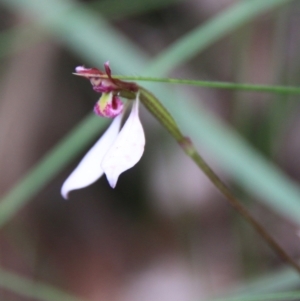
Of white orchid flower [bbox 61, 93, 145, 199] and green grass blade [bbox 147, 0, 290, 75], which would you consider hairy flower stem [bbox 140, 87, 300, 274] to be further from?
green grass blade [bbox 147, 0, 290, 75]

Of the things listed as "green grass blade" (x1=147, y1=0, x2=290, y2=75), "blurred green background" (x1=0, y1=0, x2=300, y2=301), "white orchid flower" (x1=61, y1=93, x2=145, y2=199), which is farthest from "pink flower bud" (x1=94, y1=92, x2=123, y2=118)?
"blurred green background" (x1=0, y1=0, x2=300, y2=301)

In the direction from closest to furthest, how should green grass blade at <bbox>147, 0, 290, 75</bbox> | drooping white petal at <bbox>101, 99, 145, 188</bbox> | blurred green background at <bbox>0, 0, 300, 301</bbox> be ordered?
drooping white petal at <bbox>101, 99, 145, 188</bbox>
green grass blade at <bbox>147, 0, 290, 75</bbox>
blurred green background at <bbox>0, 0, 300, 301</bbox>

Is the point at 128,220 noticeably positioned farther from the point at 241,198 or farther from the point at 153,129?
the point at 241,198

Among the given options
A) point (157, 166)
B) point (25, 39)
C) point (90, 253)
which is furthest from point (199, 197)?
point (25, 39)

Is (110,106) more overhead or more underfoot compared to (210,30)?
more underfoot

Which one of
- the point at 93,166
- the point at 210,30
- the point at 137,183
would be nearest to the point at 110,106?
the point at 93,166

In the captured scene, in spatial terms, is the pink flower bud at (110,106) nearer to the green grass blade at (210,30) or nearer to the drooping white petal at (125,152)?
the drooping white petal at (125,152)

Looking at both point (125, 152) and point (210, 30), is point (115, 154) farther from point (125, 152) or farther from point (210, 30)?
point (210, 30)

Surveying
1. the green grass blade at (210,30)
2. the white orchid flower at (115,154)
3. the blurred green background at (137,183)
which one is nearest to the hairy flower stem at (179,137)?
the white orchid flower at (115,154)
